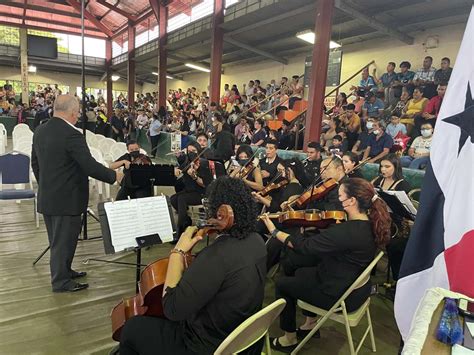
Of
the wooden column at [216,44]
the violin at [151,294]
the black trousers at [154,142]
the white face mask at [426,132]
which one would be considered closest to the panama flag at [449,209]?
the violin at [151,294]

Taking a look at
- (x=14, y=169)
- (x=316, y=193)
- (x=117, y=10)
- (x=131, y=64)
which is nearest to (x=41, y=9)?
(x=117, y=10)

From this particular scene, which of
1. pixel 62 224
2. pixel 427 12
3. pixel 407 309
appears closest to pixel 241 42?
pixel 427 12

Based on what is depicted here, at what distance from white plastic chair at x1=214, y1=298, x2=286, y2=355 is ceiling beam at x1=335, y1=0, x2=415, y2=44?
22.4 feet

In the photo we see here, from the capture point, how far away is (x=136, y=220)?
8.09ft

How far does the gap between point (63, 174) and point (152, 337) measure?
5.68 feet

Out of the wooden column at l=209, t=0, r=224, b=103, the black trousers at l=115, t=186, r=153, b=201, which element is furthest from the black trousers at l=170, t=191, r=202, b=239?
the wooden column at l=209, t=0, r=224, b=103

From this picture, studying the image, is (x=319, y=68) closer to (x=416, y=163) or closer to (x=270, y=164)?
(x=416, y=163)

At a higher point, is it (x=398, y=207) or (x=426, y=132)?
(x=426, y=132)

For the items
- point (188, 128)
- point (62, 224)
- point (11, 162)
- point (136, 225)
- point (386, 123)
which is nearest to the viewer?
point (136, 225)

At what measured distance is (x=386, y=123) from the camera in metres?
7.43

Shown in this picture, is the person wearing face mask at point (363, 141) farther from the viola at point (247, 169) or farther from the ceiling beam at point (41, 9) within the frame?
the ceiling beam at point (41, 9)

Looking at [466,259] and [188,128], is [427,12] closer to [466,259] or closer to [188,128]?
[188,128]

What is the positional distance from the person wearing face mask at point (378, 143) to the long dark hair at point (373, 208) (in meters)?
4.21

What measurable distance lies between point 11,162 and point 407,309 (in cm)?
515
